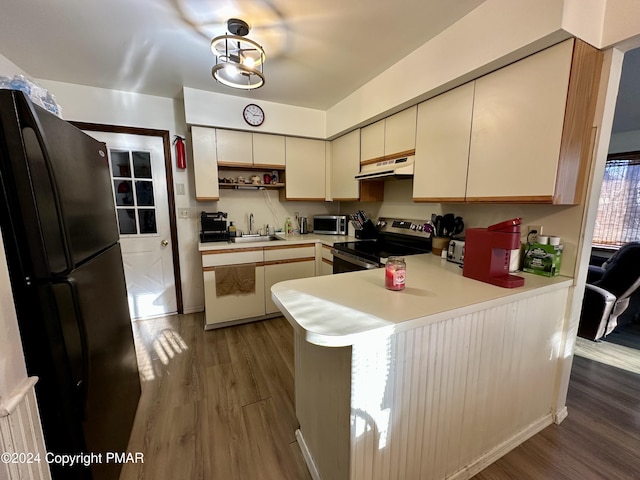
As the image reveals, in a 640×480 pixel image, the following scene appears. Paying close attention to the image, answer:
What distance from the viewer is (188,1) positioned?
142 cm

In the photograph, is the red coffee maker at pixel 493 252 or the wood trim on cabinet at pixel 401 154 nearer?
the red coffee maker at pixel 493 252

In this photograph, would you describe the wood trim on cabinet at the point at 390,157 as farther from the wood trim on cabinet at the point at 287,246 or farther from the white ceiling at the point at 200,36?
the wood trim on cabinet at the point at 287,246

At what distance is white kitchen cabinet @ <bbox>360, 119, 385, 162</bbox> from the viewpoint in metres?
2.44

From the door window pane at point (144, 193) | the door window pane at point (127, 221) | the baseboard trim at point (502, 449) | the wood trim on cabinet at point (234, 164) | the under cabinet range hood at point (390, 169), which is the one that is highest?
the wood trim on cabinet at point (234, 164)

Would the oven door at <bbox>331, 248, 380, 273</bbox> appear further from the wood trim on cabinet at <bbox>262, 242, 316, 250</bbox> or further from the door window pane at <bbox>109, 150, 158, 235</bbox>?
the door window pane at <bbox>109, 150, 158, 235</bbox>

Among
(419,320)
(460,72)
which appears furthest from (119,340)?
(460,72)

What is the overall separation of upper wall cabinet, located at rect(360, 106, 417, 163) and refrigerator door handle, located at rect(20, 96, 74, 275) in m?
2.14

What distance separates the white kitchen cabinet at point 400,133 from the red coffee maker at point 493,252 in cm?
102

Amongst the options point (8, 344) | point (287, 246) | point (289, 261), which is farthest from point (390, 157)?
point (8, 344)

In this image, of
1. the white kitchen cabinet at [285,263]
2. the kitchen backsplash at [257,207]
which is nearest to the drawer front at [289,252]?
the white kitchen cabinet at [285,263]

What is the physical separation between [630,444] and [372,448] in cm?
167

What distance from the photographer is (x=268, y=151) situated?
9.78 feet

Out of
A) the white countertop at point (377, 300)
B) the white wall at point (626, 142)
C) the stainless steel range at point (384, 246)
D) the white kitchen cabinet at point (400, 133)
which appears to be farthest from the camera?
the white wall at point (626, 142)

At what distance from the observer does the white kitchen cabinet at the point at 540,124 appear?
49.4 inches
